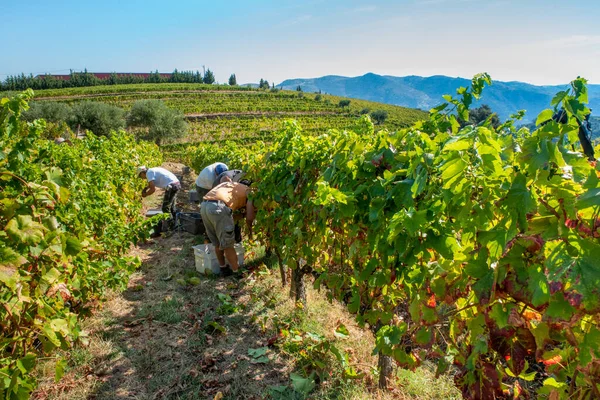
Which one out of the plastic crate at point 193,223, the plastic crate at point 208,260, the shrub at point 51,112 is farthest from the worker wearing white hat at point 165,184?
the shrub at point 51,112

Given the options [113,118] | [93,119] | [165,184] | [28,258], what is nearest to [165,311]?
[28,258]

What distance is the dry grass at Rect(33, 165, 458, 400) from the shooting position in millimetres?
2857

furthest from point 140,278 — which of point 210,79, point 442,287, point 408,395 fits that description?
point 210,79

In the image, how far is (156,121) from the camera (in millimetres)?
36469

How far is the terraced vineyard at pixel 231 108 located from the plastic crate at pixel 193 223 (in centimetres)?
3177

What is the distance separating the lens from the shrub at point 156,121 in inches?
1426

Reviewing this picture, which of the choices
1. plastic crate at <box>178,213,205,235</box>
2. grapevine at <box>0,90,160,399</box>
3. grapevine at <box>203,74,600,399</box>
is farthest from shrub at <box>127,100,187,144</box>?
grapevine at <box>203,74,600,399</box>

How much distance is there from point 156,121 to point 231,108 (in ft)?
68.7

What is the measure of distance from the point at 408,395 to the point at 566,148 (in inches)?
92.7

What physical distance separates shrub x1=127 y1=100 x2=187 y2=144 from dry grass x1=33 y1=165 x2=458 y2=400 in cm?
3421

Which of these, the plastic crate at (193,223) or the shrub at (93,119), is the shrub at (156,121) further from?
the plastic crate at (193,223)

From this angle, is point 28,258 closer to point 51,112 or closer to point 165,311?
point 165,311

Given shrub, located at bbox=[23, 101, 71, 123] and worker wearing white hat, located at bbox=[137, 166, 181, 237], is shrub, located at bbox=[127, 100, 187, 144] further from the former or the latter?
worker wearing white hat, located at bbox=[137, 166, 181, 237]

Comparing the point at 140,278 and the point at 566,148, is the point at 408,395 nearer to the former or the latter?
the point at 566,148
